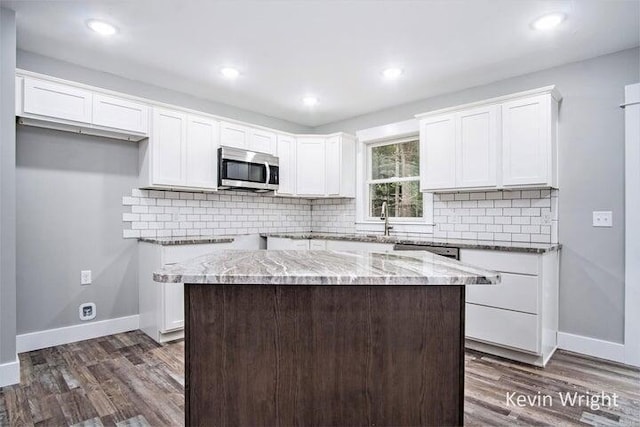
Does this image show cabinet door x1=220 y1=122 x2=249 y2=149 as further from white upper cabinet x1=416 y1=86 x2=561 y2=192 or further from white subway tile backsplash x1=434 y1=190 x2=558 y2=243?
white subway tile backsplash x1=434 y1=190 x2=558 y2=243

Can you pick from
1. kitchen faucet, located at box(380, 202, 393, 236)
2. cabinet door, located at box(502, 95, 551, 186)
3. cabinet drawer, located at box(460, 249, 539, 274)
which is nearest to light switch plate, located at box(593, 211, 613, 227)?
cabinet door, located at box(502, 95, 551, 186)

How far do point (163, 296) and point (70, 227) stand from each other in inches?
40.9

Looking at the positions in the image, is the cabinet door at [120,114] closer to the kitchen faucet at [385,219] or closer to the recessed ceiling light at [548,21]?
the kitchen faucet at [385,219]

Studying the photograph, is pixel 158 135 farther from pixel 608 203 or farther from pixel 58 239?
pixel 608 203

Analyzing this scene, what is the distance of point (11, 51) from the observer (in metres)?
2.40

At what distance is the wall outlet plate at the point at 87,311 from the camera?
10.6 ft

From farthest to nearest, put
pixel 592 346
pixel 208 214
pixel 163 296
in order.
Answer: pixel 208 214, pixel 163 296, pixel 592 346

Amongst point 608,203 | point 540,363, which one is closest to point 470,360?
point 540,363

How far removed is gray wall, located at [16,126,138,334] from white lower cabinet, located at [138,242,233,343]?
27cm

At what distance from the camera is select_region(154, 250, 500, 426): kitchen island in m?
1.42

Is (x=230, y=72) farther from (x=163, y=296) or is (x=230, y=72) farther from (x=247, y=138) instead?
(x=163, y=296)

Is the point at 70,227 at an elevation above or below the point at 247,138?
below

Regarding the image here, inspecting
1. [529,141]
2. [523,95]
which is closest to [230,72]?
[523,95]

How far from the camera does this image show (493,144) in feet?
10.5
